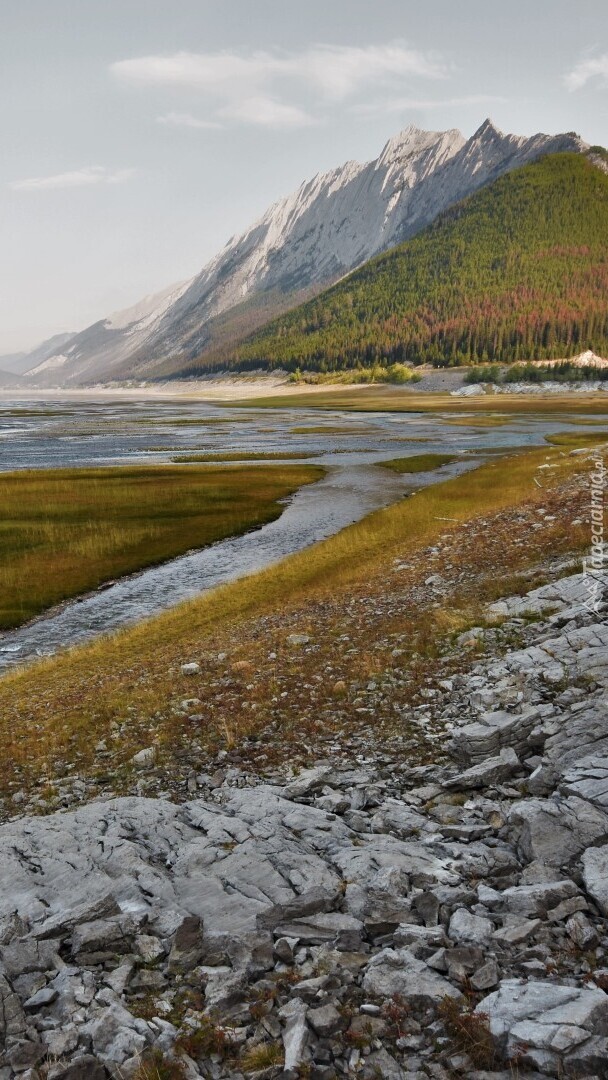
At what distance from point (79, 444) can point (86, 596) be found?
266 ft

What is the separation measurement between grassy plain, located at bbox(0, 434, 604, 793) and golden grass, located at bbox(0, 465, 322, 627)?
883 centimetres

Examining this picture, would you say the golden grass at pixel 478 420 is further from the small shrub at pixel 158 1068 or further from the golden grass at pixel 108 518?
the small shrub at pixel 158 1068

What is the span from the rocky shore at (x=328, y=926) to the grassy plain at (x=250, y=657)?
359 centimetres

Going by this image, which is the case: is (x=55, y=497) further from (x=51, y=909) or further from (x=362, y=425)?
(x=362, y=425)

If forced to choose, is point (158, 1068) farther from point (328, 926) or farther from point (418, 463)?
point (418, 463)

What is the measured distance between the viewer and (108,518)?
50.3m

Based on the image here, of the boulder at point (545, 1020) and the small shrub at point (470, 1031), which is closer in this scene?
the boulder at point (545, 1020)

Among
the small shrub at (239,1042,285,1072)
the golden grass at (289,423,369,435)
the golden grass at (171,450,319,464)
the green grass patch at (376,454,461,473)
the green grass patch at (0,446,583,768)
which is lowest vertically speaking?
the green grass patch at (0,446,583,768)

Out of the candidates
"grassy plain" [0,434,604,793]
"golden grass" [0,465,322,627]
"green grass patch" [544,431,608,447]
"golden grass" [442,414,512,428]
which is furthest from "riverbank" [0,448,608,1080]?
"golden grass" [442,414,512,428]

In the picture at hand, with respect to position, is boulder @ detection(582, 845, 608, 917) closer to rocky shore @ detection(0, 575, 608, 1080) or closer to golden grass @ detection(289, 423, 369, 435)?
rocky shore @ detection(0, 575, 608, 1080)

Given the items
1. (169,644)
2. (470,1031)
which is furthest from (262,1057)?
(169,644)

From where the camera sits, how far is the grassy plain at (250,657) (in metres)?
15.2

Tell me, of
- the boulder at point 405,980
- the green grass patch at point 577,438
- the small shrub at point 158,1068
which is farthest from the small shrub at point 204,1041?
the green grass patch at point 577,438

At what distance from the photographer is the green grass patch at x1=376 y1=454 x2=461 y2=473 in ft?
234
